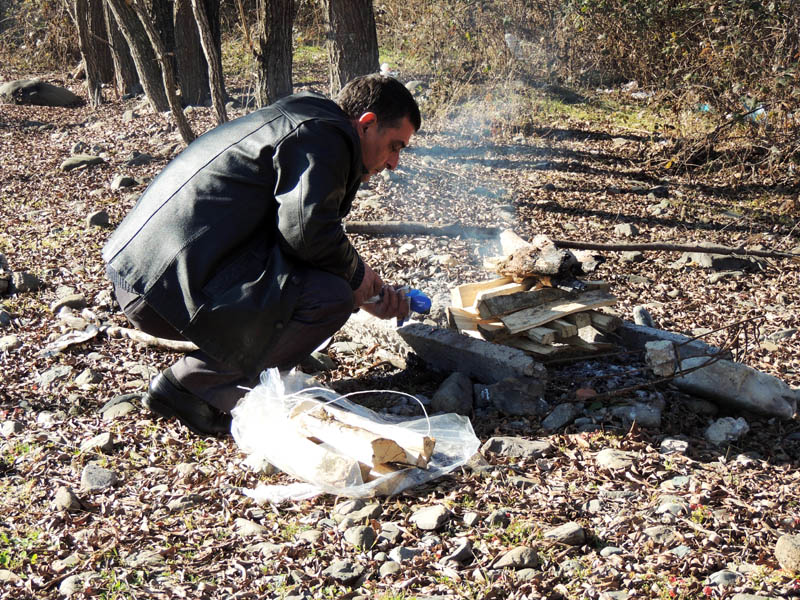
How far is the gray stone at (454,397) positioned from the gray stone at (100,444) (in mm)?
1467

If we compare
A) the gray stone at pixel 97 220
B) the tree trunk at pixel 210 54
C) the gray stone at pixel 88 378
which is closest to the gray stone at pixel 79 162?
the tree trunk at pixel 210 54

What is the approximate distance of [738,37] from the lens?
699 centimetres

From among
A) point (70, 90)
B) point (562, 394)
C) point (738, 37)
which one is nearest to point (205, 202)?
point (562, 394)

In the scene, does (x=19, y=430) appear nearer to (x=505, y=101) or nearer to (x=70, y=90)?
(x=505, y=101)

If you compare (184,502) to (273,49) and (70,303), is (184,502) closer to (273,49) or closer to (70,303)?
(70,303)

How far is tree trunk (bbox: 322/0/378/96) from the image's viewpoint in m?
7.75

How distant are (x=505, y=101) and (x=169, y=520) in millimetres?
7934

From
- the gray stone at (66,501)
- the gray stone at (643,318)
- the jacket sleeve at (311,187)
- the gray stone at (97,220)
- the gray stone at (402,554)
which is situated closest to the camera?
Answer: the gray stone at (402,554)

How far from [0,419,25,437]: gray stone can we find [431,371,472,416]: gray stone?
1.94 m

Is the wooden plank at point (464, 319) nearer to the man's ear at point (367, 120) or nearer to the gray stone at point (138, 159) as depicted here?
the man's ear at point (367, 120)

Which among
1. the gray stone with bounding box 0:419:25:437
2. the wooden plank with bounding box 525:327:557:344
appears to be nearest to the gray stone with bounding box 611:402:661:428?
the wooden plank with bounding box 525:327:557:344

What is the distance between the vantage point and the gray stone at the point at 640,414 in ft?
11.3

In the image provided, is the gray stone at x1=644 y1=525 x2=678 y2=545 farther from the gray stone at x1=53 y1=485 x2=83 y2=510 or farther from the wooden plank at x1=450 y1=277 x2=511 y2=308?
the gray stone at x1=53 y1=485 x2=83 y2=510

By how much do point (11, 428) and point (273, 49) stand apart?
237 inches
